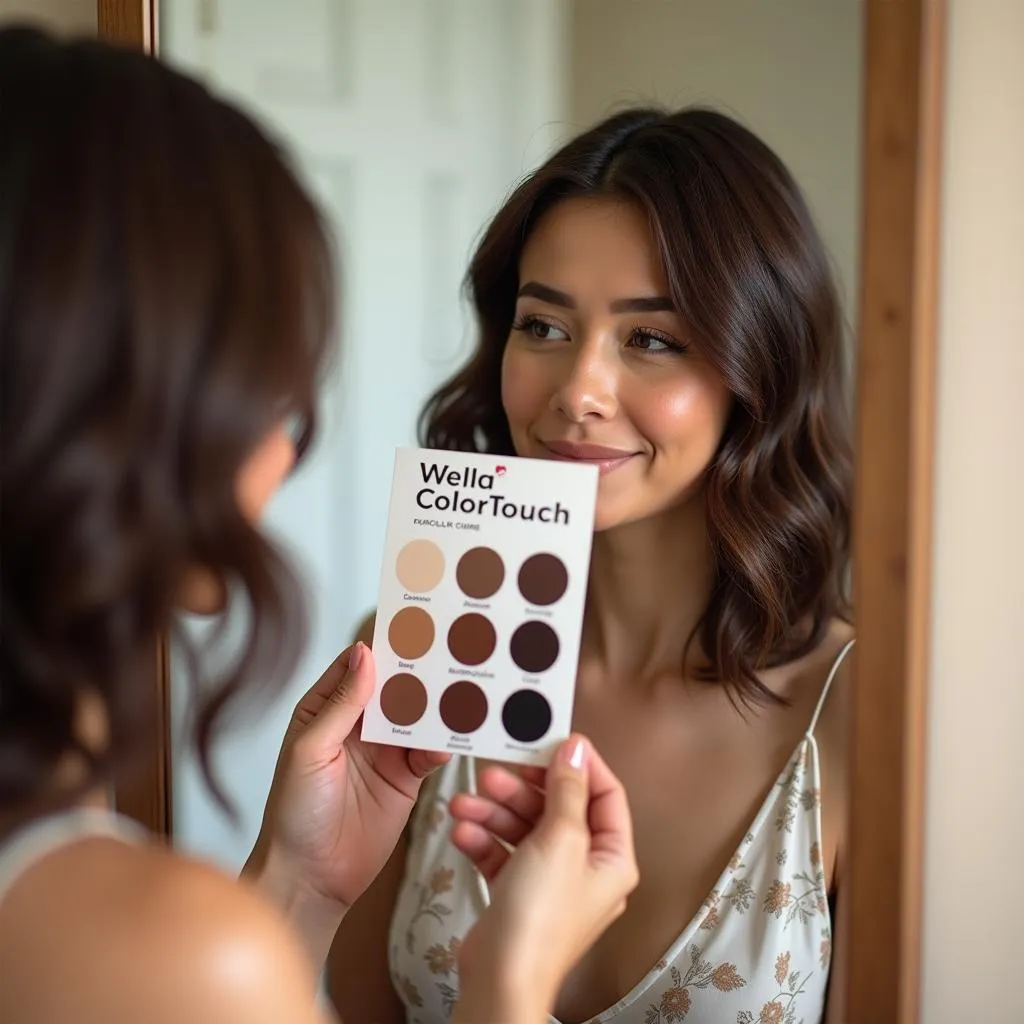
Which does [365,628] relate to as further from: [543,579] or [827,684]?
[827,684]

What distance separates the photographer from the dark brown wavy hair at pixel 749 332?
2.91 ft

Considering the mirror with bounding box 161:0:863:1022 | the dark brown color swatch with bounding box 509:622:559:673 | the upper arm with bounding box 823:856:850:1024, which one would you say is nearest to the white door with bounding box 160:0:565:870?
the mirror with bounding box 161:0:863:1022

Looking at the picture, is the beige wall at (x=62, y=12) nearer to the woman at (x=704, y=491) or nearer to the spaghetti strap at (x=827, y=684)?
the woman at (x=704, y=491)

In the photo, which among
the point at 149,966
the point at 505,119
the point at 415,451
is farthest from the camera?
the point at 505,119

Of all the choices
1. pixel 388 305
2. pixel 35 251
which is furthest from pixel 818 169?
pixel 35 251

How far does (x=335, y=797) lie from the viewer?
0.88 m

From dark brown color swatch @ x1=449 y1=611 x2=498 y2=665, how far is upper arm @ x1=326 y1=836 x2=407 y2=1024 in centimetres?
35

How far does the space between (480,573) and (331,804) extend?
22 centimetres

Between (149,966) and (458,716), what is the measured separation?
0.32 m

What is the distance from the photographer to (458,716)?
82 centimetres

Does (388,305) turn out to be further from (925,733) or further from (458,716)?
(925,733)

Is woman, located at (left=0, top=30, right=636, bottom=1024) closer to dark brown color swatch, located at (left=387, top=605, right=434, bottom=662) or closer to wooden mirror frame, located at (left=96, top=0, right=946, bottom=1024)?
dark brown color swatch, located at (left=387, top=605, right=434, bottom=662)

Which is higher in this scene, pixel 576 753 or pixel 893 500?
pixel 893 500

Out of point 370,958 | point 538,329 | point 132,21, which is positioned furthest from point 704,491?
point 132,21
